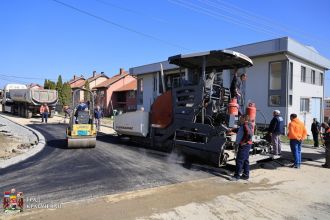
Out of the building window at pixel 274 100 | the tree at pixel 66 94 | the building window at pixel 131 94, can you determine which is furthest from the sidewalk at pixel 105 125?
the tree at pixel 66 94

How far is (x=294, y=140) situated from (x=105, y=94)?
4544cm

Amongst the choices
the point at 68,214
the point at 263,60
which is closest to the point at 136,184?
the point at 68,214

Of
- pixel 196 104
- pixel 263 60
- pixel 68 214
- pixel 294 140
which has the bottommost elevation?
pixel 68 214

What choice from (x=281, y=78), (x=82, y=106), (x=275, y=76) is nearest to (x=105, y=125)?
(x=82, y=106)

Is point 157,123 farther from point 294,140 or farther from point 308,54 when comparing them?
point 308,54

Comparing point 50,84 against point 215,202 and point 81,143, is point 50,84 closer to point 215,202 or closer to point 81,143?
point 81,143

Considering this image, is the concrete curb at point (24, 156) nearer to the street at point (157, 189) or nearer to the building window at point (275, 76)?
the street at point (157, 189)

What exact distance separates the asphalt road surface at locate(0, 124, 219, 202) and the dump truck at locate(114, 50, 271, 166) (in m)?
0.59

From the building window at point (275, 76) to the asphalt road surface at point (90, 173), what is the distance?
13.4 m

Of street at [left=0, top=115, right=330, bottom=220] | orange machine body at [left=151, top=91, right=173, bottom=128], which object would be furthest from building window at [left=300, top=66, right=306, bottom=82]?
A: orange machine body at [left=151, top=91, right=173, bottom=128]

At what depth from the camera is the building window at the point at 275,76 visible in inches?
894

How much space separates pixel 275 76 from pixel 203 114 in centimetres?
1483

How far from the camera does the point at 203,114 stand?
9.84m

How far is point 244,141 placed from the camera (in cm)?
844
